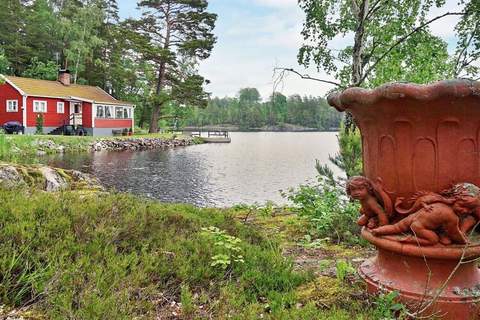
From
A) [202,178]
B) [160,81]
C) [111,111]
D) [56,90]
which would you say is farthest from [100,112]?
[202,178]

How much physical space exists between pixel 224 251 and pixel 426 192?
1.42 meters

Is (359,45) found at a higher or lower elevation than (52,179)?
higher

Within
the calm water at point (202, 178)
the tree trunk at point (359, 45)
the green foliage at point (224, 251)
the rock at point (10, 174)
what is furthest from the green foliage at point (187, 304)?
the calm water at point (202, 178)

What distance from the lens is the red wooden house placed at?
2509 centimetres

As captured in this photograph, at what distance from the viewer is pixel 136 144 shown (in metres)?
27.6

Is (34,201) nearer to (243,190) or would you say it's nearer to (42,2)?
(243,190)

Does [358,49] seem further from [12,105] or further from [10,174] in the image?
[12,105]


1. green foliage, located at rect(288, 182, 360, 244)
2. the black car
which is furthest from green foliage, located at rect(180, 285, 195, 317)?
the black car

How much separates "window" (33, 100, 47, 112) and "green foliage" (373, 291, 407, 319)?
91.6 ft

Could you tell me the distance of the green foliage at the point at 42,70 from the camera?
1280 inches

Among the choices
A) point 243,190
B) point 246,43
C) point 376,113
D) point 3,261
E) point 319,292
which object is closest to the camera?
point 3,261

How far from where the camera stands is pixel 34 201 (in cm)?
289

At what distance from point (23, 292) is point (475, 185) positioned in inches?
95.5

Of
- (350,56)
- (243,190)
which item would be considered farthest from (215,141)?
(350,56)
